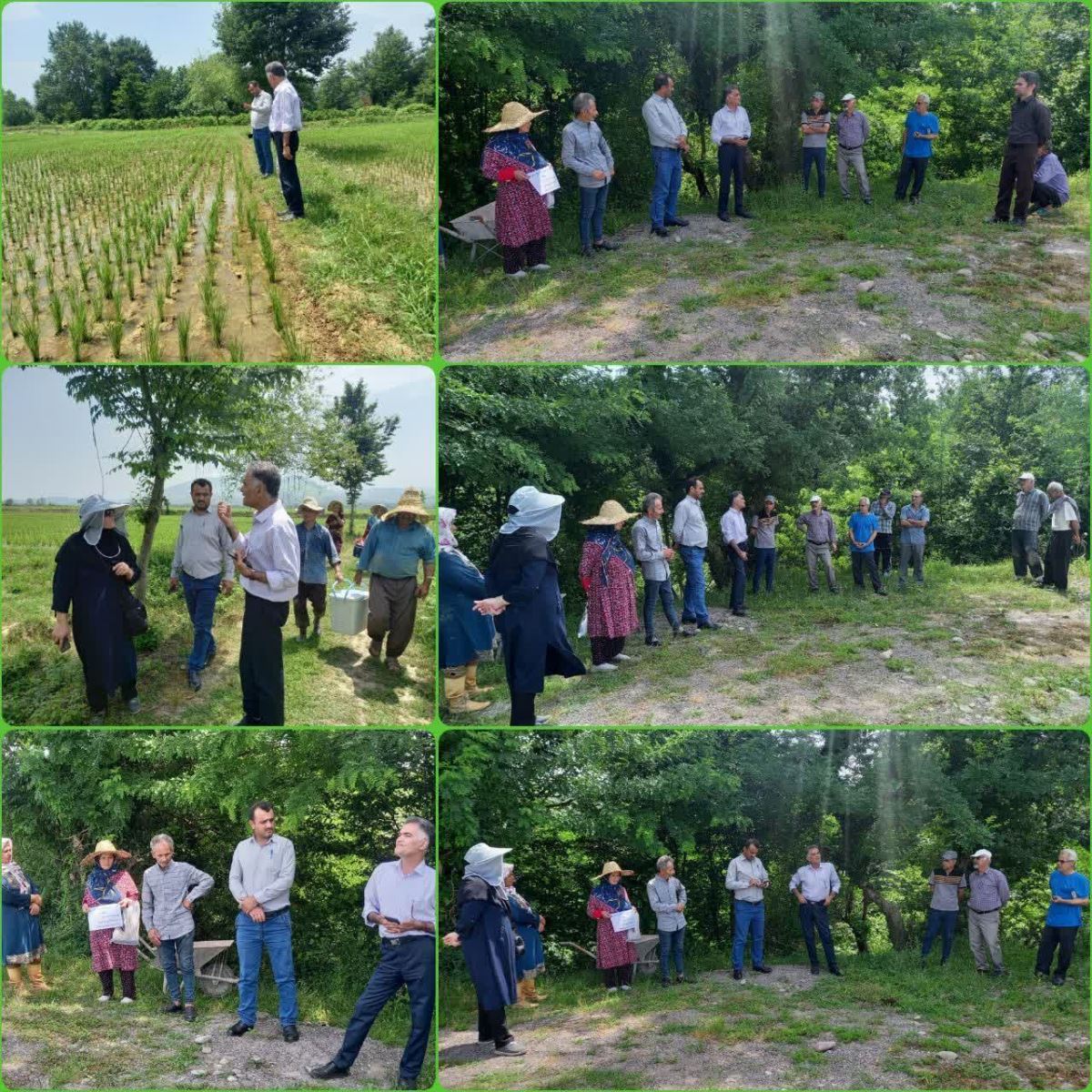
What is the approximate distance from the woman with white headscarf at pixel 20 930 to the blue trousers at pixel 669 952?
13.5 feet

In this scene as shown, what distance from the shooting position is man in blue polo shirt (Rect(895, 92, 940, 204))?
11.0 meters

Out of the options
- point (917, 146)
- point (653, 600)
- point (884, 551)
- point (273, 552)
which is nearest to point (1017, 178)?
point (917, 146)

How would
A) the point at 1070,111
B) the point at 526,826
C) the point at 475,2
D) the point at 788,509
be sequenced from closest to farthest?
the point at 526,826, the point at 475,2, the point at 788,509, the point at 1070,111

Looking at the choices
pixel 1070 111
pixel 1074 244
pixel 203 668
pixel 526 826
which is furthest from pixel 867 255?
pixel 203 668

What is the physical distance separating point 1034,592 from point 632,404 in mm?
3646

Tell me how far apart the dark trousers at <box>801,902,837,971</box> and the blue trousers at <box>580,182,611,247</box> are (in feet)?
17.6

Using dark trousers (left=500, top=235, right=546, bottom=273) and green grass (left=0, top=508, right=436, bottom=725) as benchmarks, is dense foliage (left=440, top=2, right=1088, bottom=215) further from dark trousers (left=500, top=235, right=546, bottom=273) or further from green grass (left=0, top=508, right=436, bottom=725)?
green grass (left=0, top=508, right=436, bottom=725)

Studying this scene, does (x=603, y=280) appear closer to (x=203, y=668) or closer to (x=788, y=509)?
(x=788, y=509)

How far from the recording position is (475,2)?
351 inches

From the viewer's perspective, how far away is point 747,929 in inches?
336

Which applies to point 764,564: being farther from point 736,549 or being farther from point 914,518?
point 914,518

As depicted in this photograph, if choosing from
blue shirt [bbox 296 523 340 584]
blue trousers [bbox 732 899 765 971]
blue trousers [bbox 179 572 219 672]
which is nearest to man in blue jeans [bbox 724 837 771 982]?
blue trousers [bbox 732 899 765 971]

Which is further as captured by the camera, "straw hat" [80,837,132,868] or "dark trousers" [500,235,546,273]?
"dark trousers" [500,235,546,273]

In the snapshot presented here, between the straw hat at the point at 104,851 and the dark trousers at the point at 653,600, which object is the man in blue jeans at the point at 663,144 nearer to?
the dark trousers at the point at 653,600
